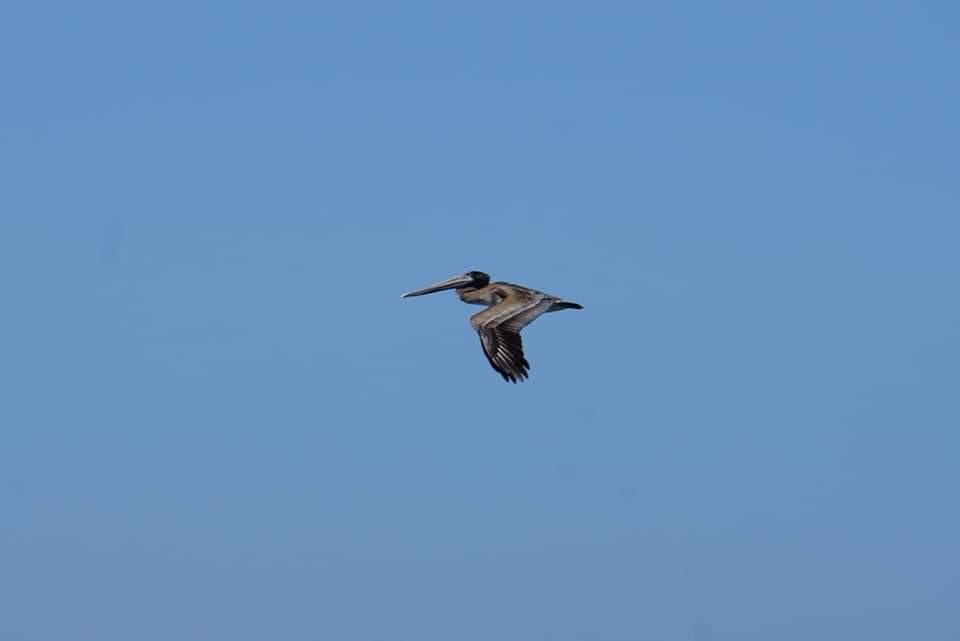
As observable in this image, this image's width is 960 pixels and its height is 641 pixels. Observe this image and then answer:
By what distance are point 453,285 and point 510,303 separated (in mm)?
5117

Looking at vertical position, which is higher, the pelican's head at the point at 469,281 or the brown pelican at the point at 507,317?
the pelican's head at the point at 469,281

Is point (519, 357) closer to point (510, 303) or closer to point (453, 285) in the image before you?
point (510, 303)

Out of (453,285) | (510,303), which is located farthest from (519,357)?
(453,285)

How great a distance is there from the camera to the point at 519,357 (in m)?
59.9

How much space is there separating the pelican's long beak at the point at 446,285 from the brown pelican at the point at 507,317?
26.1 inches

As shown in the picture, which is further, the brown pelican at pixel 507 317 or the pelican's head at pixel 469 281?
the pelican's head at pixel 469 281

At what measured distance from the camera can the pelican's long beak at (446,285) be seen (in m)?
66.6

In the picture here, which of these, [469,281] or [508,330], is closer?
[508,330]

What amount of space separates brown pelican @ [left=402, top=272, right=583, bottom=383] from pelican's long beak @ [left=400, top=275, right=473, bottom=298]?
2.17 ft

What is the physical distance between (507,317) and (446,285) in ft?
21.9

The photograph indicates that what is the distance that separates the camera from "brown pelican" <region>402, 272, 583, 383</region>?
59.8m

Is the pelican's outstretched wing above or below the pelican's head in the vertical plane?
below

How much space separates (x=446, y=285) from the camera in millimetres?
67375

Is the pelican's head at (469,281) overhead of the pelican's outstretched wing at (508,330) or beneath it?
overhead
